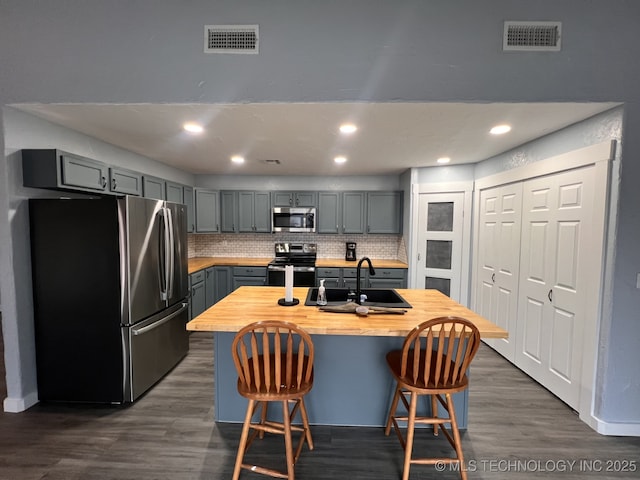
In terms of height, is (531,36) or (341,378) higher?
(531,36)

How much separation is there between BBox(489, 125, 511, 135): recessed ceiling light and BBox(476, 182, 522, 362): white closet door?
76 centimetres

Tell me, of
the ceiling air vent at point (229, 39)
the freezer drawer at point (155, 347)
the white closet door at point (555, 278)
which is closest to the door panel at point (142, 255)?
the freezer drawer at point (155, 347)

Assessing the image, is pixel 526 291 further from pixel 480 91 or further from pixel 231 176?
pixel 231 176

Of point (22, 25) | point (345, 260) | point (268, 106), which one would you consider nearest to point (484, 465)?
point (268, 106)

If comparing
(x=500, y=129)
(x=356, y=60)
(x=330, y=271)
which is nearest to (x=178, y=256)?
(x=330, y=271)

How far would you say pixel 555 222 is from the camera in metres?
2.70

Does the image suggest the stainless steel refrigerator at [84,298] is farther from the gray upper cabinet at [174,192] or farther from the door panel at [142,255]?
the gray upper cabinet at [174,192]

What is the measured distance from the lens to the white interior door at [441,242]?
4164 millimetres

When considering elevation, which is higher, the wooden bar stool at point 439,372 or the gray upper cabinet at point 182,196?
the gray upper cabinet at point 182,196

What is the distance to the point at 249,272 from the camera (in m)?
4.80

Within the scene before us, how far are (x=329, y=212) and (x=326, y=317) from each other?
319cm

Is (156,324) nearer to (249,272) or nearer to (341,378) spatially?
(341,378)

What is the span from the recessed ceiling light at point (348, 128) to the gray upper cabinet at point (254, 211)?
2.57 meters

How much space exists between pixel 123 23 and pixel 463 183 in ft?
12.9
